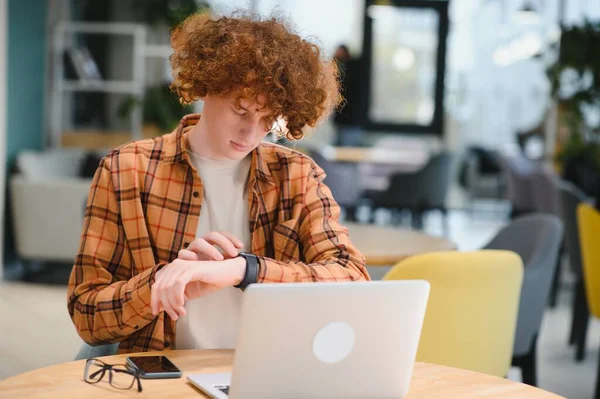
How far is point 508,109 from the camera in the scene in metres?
12.8

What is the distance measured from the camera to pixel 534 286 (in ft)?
9.38

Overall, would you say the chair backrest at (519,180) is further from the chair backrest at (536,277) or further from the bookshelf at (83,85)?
the chair backrest at (536,277)

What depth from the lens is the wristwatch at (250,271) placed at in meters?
1.61

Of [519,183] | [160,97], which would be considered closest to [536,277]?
[160,97]

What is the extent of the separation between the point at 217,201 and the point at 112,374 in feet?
1.75

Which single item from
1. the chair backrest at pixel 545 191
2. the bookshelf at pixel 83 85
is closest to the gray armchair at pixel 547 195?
the chair backrest at pixel 545 191

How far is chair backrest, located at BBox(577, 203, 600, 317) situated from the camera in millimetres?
3902

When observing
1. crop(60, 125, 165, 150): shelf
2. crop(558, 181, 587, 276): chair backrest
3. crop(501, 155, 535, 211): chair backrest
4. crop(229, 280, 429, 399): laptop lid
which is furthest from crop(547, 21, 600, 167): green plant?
crop(229, 280, 429, 399): laptop lid

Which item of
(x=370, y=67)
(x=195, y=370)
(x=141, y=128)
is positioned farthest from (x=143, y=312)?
(x=370, y=67)

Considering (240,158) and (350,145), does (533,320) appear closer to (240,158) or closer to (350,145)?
(240,158)

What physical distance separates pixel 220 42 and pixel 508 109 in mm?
11540

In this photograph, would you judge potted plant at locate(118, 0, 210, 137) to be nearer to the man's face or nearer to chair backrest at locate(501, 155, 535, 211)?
chair backrest at locate(501, 155, 535, 211)

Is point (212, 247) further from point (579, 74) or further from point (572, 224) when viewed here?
point (579, 74)

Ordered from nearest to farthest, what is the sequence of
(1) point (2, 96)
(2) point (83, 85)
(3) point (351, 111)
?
(1) point (2, 96) < (2) point (83, 85) < (3) point (351, 111)
